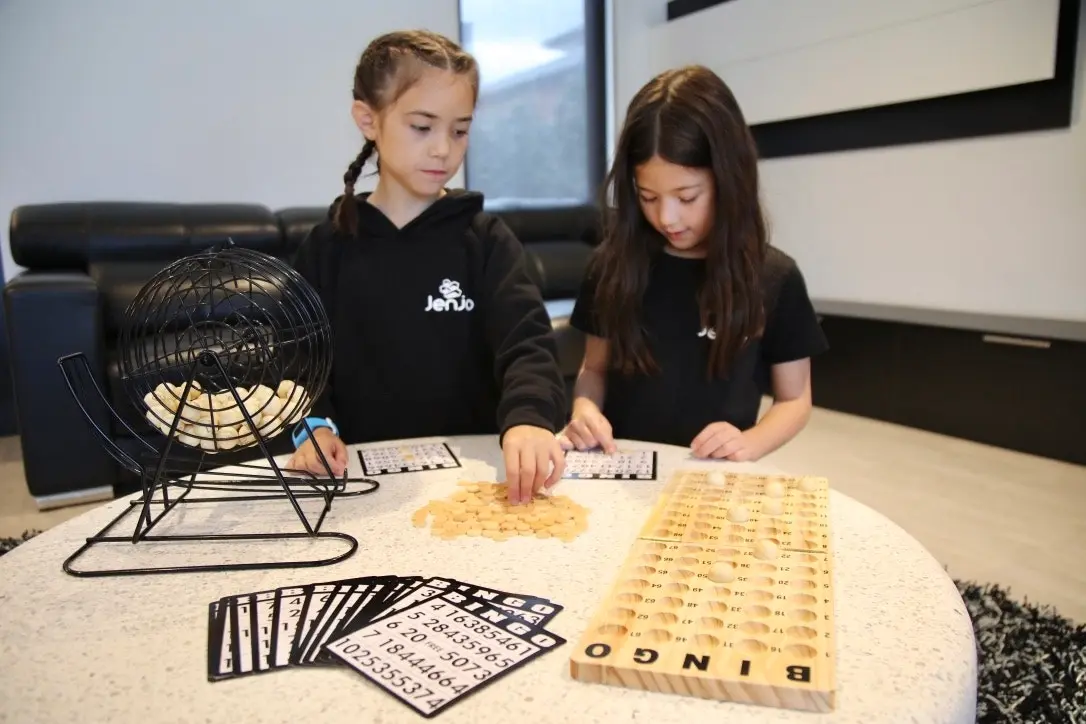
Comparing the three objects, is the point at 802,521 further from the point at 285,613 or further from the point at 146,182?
the point at 146,182

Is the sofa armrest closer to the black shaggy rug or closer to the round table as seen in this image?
the round table

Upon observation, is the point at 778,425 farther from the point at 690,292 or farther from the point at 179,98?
the point at 179,98

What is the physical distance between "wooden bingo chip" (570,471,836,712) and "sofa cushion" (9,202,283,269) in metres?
2.55

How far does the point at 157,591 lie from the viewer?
68cm

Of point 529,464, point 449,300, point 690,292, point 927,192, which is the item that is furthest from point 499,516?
point 927,192

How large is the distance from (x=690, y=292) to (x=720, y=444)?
1.23ft

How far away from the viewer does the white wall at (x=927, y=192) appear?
2.63m

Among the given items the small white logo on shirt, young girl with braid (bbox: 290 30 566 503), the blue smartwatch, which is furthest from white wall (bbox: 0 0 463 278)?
the blue smartwatch

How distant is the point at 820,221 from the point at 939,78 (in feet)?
2.57

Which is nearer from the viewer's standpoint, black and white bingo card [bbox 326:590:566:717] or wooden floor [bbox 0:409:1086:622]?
black and white bingo card [bbox 326:590:566:717]

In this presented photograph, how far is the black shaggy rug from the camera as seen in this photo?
1.22 metres

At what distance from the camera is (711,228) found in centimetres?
123

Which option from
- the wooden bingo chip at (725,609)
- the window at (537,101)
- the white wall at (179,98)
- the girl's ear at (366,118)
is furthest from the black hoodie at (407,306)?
the window at (537,101)

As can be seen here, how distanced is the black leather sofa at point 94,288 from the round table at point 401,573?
1.04 meters
